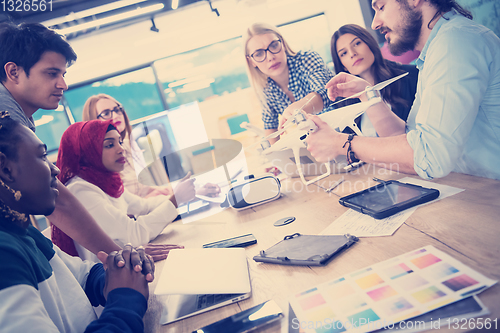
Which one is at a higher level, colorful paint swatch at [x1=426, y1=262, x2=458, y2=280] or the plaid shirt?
the plaid shirt

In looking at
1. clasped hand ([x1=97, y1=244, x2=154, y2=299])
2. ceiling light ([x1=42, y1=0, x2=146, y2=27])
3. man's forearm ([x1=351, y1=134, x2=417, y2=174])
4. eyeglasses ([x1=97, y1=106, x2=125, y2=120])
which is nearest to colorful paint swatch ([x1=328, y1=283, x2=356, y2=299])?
clasped hand ([x1=97, y1=244, x2=154, y2=299])

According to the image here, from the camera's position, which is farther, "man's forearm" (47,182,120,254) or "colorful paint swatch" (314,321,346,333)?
"man's forearm" (47,182,120,254)

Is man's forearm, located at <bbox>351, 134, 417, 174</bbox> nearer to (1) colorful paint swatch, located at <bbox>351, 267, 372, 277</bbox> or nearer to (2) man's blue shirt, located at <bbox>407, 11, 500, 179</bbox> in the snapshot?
(2) man's blue shirt, located at <bbox>407, 11, 500, 179</bbox>

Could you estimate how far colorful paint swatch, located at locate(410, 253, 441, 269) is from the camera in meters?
0.62

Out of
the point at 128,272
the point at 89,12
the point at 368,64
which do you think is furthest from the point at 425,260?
the point at 89,12

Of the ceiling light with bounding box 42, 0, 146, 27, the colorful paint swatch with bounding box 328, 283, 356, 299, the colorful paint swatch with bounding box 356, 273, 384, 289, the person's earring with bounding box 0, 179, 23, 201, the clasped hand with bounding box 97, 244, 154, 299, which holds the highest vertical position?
the ceiling light with bounding box 42, 0, 146, 27

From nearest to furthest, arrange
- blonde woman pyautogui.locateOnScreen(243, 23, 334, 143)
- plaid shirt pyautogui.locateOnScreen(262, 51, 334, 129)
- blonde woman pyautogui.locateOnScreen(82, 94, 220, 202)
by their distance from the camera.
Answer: blonde woman pyautogui.locateOnScreen(243, 23, 334, 143) < plaid shirt pyautogui.locateOnScreen(262, 51, 334, 129) < blonde woman pyautogui.locateOnScreen(82, 94, 220, 202)

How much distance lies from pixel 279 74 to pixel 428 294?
1.99 meters

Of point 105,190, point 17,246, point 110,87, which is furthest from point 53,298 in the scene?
point 110,87

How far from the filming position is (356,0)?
501 centimetres

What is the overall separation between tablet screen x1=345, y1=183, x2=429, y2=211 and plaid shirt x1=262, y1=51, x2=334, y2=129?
47.2 inches

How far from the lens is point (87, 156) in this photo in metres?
1.64

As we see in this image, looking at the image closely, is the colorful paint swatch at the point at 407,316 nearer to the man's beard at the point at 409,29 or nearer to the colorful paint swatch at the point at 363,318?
the colorful paint swatch at the point at 363,318

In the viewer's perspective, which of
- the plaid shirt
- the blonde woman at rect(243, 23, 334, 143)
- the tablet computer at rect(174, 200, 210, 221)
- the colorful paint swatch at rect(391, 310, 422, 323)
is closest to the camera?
the colorful paint swatch at rect(391, 310, 422, 323)
